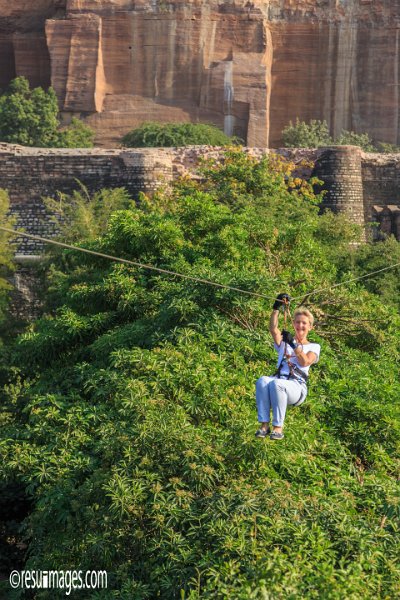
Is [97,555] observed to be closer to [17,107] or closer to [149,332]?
[149,332]

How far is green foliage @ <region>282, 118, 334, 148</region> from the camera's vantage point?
108 feet

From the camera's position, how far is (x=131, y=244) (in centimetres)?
1499

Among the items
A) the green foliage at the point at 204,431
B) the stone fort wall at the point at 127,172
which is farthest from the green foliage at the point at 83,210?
the green foliage at the point at 204,431

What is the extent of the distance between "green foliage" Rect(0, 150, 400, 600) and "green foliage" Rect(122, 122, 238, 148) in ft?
48.6

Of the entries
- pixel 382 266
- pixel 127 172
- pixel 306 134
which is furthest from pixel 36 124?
pixel 382 266

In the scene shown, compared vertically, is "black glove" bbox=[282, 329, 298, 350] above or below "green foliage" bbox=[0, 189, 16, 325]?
above

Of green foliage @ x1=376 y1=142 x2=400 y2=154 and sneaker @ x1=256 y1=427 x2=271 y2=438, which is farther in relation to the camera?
green foliage @ x1=376 y1=142 x2=400 y2=154

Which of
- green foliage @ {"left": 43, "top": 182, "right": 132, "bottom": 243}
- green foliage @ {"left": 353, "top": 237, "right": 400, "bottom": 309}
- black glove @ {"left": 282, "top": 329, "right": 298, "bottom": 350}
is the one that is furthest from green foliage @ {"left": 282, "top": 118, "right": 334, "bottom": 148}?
black glove @ {"left": 282, "top": 329, "right": 298, "bottom": 350}

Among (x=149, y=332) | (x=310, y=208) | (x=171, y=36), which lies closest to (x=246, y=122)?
(x=171, y=36)

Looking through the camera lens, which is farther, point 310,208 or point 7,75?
point 7,75

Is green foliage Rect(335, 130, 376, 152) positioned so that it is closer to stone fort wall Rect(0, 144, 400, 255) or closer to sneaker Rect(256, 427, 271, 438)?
stone fort wall Rect(0, 144, 400, 255)

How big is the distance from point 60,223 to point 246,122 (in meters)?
11.1

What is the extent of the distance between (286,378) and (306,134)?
24.5m

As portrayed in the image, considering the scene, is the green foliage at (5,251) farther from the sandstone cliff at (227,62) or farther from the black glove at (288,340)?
the black glove at (288,340)
